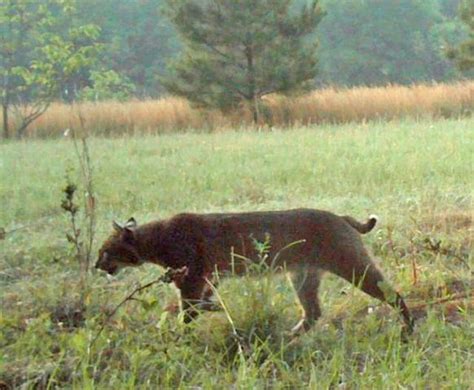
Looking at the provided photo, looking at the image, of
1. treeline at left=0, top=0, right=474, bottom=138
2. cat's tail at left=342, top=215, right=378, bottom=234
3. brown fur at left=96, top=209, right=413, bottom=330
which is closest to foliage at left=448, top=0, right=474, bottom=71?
treeline at left=0, top=0, right=474, bottom=138

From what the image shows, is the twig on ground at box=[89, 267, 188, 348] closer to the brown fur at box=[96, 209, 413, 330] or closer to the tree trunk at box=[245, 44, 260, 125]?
the brown fur at box=[96, 209, 413, 330]

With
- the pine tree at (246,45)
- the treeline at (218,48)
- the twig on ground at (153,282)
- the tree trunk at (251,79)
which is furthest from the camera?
the pine tree at (246,45)

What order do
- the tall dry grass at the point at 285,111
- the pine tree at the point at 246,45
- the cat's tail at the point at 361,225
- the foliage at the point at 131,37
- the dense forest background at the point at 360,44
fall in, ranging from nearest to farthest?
1. the cat's tail at the point at 361,225
2. the foliage at the point at 131,37
3. the tall dry grass at the point at 285,111
4. the dense forest background at the point at 360,44
5. the pine tree at the point at 246,45

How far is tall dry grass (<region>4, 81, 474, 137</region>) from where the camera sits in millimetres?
5891

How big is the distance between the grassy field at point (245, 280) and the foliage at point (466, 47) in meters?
5.46

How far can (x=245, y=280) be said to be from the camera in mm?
2967

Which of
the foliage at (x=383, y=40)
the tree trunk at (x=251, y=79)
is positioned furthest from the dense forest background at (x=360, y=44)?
the tree trunk at (x=251, y=79)

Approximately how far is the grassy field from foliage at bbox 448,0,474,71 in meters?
5.46

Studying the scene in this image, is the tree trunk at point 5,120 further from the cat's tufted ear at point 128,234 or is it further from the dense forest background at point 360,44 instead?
the cat's tufted ear at point 128,234

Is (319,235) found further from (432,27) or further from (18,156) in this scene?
(432,27)

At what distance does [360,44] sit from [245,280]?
6.18m

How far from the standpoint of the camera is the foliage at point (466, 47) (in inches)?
451

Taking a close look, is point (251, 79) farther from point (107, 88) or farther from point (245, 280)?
point (245, 280)

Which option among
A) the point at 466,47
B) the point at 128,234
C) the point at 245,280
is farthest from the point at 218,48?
the point at 245,280
